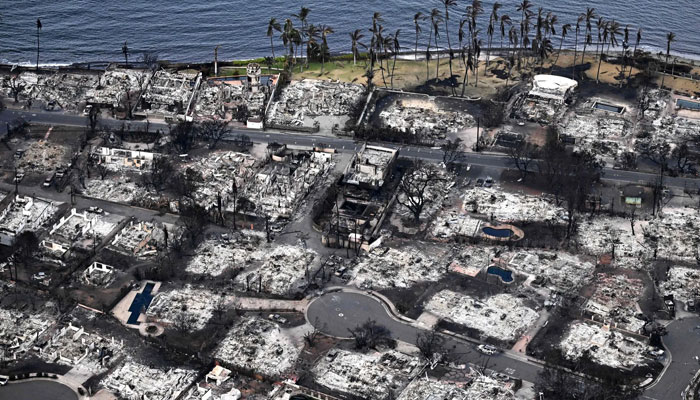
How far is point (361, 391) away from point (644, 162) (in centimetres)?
6285

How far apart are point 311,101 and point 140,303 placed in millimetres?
56032

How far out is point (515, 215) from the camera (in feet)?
493

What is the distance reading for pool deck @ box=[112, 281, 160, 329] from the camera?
427ft

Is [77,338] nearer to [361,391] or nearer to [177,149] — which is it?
[361,391]

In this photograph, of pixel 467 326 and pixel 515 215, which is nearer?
pixel 467 326

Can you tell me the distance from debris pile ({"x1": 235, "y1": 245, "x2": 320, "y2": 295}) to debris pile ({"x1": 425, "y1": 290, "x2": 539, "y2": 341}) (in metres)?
15.3

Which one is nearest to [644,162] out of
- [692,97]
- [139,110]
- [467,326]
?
[692,97]

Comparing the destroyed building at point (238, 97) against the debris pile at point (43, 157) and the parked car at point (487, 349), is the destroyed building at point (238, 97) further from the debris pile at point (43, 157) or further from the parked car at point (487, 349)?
the parked car at point (487, 349)

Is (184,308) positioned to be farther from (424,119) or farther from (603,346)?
(424,119)

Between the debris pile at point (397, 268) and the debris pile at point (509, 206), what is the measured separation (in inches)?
459

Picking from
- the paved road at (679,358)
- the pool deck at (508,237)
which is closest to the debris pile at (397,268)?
the pool deck at (508,237)

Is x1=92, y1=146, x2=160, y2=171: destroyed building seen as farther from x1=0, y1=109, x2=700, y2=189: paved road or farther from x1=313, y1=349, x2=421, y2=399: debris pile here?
x1=313, y1=349, x2=421, y2=399: debris pile

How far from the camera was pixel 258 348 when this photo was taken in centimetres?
12550

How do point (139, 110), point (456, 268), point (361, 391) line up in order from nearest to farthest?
point (361, 391) < point (456, 268) < point (139, 110)
